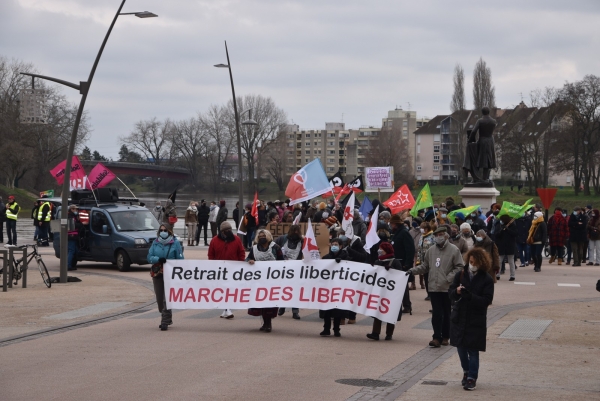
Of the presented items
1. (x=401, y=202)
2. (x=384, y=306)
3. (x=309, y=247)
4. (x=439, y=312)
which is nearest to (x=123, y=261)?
(x=401, y=202)

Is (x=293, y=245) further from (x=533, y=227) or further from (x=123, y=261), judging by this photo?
(x=533, y=227)

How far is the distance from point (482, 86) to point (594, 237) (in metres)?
79.2

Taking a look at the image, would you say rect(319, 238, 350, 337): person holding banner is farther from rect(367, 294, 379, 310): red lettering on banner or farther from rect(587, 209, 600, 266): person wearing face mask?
rect(587, 209, 600, 266): person wearing face mask

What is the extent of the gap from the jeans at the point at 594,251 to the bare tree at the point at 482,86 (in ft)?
257

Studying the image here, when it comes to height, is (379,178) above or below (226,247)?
above

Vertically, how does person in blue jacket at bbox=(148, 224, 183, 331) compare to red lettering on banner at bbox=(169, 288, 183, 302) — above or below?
above

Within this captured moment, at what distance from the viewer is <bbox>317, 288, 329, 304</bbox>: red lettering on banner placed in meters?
13.7

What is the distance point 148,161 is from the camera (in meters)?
131

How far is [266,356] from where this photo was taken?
11.5 metres

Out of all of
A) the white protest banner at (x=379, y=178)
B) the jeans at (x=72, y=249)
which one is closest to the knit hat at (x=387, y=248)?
the jeans at (x=72, y=249)

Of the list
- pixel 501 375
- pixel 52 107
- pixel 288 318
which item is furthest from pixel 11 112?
pixel 501 375

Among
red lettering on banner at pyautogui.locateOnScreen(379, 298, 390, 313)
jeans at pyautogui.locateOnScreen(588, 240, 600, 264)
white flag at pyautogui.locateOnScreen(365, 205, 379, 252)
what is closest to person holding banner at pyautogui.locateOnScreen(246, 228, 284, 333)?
white flag at pyautogui.locateOnScreen(365, 205, 379, 252)

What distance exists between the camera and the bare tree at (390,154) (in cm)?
13688

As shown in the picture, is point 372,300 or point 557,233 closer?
point 372,300
